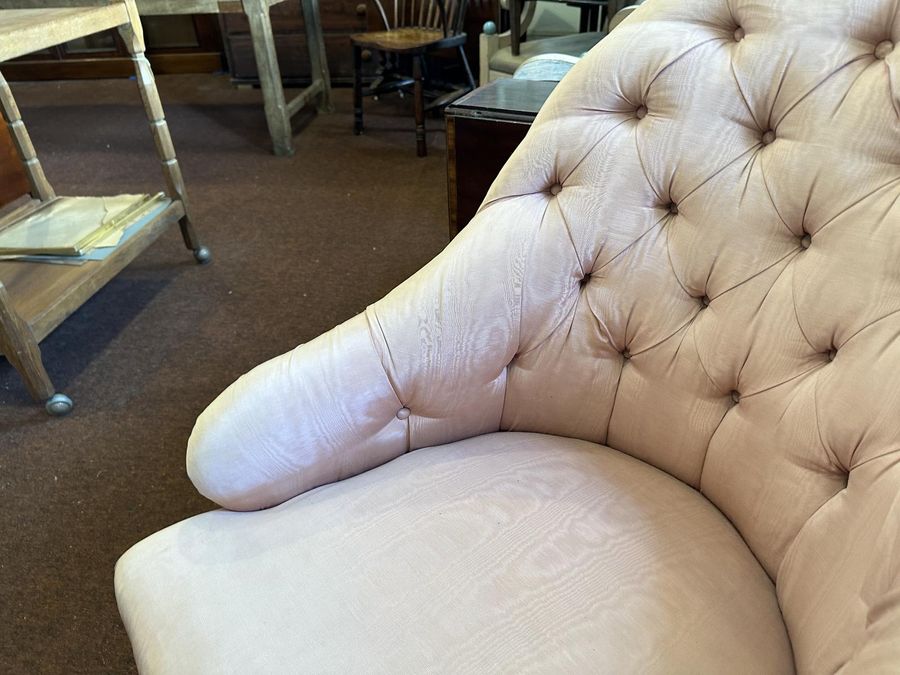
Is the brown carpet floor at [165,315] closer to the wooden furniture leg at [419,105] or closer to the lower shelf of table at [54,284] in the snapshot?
the wooden furniture leg at [419,105]

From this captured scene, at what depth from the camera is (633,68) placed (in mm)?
730

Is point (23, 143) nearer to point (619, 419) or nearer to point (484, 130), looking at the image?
point (484, 130)

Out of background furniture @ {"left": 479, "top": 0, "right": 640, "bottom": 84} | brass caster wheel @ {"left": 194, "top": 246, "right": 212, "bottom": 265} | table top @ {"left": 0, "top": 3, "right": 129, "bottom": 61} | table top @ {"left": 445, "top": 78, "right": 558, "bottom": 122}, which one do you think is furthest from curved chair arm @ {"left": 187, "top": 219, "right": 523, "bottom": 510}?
background furniture @ {"left": 479, "top": 0, "right": 640, "bottom": 84}

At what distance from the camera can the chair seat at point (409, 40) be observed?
2.63 meters

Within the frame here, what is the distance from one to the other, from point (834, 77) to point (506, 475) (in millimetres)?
530

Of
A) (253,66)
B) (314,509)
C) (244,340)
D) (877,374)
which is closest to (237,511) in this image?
(314,509)

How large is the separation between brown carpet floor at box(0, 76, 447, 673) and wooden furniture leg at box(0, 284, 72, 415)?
0.04 meters

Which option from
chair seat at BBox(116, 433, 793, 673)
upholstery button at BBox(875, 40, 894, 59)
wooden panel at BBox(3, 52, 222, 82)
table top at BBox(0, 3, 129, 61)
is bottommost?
wooden panel at BBox(3, 52, 222, 82)

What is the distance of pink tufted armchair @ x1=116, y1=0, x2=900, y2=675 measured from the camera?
576 millimetres

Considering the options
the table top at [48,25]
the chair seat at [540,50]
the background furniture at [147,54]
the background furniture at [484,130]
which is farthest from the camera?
the background furniture at [147,54]

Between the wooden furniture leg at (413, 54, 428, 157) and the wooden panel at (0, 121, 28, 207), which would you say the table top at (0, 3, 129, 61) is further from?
the wooden furniture leg at (413, 54, 428, 157)

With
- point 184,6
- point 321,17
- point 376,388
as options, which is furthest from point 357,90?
point 376,388

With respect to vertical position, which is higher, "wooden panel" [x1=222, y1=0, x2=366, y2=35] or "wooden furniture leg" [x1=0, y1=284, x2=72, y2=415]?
"wooden panel" [x1=222, y1=0, x2=366, y2=35]

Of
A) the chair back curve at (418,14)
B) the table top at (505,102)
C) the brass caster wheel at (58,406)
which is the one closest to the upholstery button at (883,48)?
the table top at (505,102)
